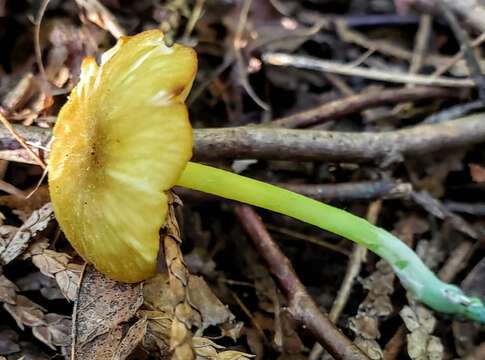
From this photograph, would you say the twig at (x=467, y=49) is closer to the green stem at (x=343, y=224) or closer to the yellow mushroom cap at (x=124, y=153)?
the green stem at (x=343, y=224)

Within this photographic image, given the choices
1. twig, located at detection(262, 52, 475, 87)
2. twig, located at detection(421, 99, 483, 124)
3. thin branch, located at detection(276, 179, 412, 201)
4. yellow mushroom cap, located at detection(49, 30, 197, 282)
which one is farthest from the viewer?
twig, located at detection(262, 52, 475, 87)

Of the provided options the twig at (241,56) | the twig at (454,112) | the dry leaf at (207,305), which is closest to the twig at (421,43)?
the twig at (454,112)

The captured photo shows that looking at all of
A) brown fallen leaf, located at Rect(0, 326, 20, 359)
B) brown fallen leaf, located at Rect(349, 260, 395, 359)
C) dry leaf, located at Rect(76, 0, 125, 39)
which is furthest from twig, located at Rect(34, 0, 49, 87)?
brown fallen leaf, located at Rect(349, 260, 395, 359)

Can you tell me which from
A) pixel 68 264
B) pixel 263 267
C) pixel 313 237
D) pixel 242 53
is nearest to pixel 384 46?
pixel 242 53

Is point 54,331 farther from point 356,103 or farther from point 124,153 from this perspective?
point 356,103

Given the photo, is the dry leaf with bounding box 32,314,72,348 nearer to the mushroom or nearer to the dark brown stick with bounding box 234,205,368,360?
the mushroom

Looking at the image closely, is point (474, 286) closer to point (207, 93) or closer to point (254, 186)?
point (254, 186)

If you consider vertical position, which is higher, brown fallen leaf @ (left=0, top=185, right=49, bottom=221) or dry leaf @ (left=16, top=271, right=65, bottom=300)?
brown fallen leaf @ (left=0, top=185, right=49, bottom=221)

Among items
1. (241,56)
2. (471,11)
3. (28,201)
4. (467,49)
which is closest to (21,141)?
(28,201)
